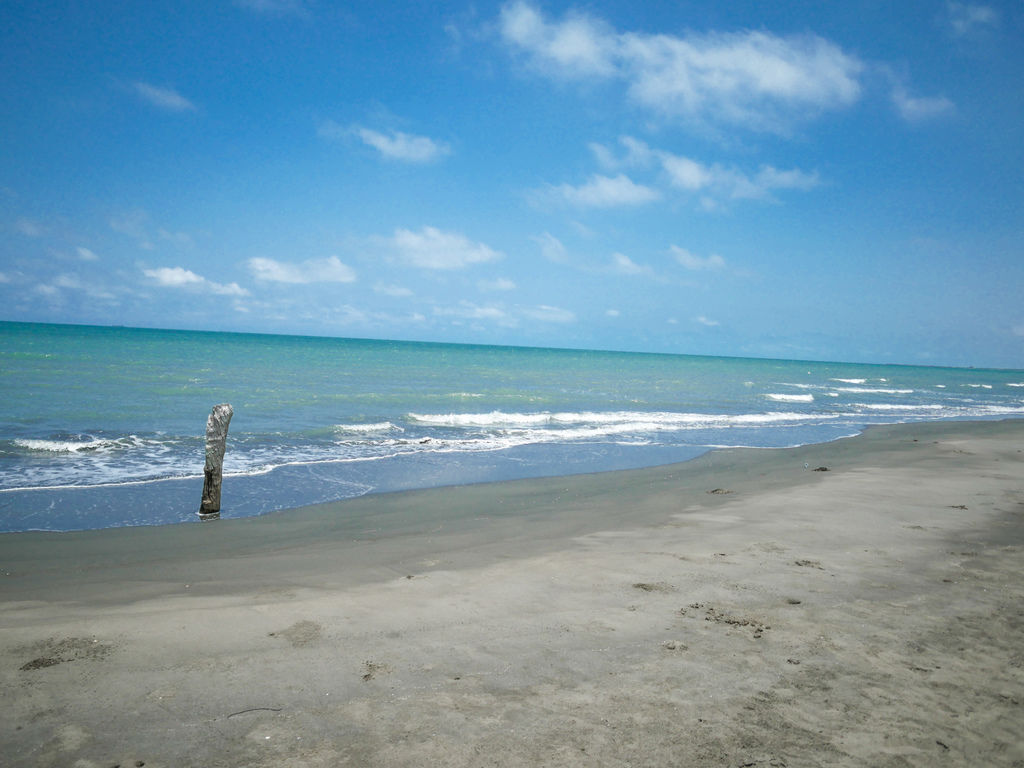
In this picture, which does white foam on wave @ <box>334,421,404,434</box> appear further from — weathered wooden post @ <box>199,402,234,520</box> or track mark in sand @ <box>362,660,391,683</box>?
track mark in sand @ <box>362,660,391,683</box>

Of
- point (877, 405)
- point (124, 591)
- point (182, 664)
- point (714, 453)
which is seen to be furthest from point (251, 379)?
point (877, 405)

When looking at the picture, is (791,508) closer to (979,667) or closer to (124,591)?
(979,667)

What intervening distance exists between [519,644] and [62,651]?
341cm

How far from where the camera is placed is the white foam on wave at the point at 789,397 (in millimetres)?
38406

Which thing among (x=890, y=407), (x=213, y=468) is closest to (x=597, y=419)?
(x=213, y=468)

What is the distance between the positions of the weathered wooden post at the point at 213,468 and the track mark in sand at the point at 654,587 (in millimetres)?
7023

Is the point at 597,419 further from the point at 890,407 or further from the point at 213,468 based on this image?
the point at 890,407

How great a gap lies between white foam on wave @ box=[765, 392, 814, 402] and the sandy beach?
31373mm

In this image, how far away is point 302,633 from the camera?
4.67 m

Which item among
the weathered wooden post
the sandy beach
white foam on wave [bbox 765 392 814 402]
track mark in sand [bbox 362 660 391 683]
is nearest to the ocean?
the weathered wooden post

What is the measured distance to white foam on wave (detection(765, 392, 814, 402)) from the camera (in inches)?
1512

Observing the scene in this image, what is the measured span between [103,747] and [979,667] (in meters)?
5.89

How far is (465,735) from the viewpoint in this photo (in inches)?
133

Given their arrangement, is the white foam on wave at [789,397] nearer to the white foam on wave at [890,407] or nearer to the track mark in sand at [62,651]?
the white foam on wave at [890,407]
